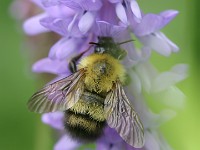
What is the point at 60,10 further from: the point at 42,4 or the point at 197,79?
the point at 197,79

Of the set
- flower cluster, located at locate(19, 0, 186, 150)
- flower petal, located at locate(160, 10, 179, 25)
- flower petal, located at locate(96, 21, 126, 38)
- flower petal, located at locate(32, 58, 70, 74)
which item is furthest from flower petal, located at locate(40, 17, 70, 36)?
flower petal, located at locate(160, 10, 179, 25)

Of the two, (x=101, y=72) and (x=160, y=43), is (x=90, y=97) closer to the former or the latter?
(x=101, y=72)

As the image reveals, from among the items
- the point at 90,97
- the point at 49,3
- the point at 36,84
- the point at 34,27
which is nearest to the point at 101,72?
the point at 90,97

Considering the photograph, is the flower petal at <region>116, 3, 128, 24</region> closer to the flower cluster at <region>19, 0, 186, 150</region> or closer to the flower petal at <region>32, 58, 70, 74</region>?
the flower cluster at <region>19, 0, 186, 150</region>

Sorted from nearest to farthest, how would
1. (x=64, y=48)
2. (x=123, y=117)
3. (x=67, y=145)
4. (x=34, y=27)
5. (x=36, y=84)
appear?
(x=123, y=117) → (x=64, y=48) → (x=67, y=145) → (x=34, y=27) → (x=36, y=84)

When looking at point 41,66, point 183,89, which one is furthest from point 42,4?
point 183,89

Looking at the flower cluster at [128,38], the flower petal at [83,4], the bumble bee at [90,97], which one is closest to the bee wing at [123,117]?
the bumble bee at [90,97]
